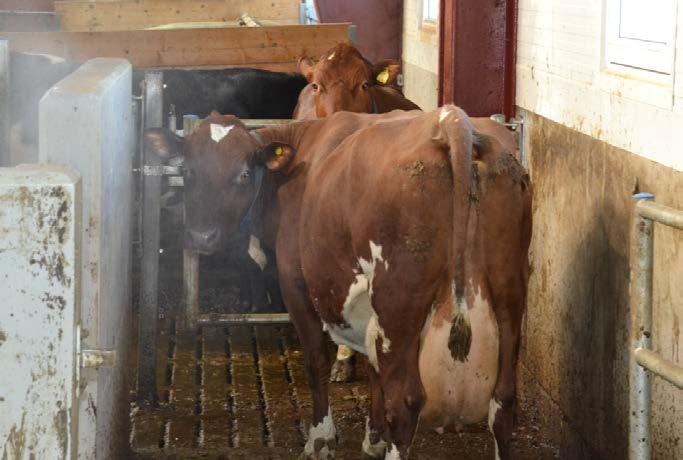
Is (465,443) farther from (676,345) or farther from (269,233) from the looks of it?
(676,345)

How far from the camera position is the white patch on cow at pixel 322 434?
5.15 m

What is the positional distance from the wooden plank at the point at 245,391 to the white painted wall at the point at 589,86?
2.11 meters

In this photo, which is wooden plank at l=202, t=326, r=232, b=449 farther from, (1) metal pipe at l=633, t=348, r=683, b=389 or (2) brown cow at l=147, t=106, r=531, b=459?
(1) metal pipe at l=633, t=348, r=683, b=389

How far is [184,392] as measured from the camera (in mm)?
6262

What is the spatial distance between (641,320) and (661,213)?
0.37 metres

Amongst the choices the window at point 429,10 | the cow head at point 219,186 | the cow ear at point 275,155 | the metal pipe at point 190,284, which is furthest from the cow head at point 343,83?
the window at point 429,10

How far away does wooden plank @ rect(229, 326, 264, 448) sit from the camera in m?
5.52

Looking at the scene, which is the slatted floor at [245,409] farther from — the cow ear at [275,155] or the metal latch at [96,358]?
the metal latch at [96,358]

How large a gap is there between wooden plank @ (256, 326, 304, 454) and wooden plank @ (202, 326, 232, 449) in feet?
0.74

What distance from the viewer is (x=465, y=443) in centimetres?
539

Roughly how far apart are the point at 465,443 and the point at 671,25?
2.33 m

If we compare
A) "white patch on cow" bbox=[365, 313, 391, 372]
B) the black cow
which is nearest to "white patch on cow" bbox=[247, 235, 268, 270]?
"white patch on cow" bbox=[365, 313, 391, 372]

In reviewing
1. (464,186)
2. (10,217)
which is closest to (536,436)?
(464,186)

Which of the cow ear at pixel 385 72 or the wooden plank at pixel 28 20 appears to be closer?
the cow ear at pixel 385 72
